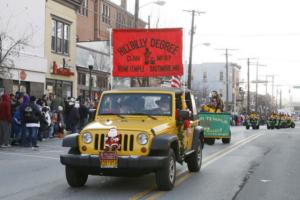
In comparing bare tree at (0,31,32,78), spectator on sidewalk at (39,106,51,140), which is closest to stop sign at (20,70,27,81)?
bare tree at (0,31,32,78)

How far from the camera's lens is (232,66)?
104m

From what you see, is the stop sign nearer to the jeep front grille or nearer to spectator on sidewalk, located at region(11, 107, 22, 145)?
spectator on sidewalk, located at region(11, 107, 22, 145)

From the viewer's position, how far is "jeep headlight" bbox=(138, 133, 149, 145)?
8945 mm

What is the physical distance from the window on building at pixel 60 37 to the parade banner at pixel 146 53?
14.1 meters

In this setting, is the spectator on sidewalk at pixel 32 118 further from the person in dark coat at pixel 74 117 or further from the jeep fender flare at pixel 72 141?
the jeep fender flare at pixel 72 141

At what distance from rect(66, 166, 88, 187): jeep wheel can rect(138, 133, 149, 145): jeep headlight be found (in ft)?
4.74

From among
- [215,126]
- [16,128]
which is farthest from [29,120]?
[215,126]

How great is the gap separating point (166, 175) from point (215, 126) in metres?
13.2

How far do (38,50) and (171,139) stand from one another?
69.1 ft

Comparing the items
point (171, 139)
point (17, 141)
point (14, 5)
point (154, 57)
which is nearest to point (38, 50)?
point (14, 5)

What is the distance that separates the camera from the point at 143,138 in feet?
29.4

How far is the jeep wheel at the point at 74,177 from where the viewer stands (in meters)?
9.58

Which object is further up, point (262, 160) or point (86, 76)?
point (86, 76)

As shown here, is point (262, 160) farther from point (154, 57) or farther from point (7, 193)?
point (7, 193)
